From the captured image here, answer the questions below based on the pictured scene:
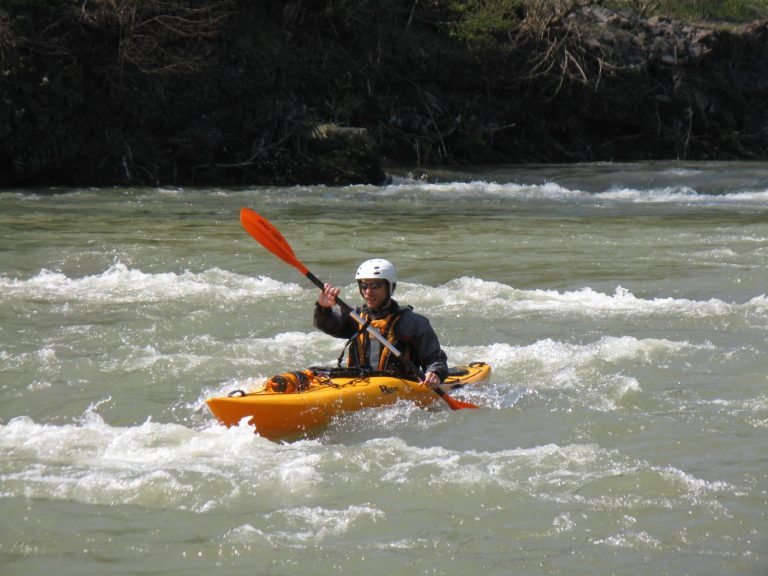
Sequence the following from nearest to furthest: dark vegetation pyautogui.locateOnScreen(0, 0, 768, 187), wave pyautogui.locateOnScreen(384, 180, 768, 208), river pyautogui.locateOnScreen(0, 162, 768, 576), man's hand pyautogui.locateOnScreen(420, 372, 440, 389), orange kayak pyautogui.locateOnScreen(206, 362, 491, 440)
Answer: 1. river pyautogui.locateOnScreen(0, 162, 768, 576)
2. orange kayak pyautogui.locateOnScreen(206, 362, 491, 440)
3. man's hand pyautogui.locateOnScreen(420, 372, 440, 389)
4. wave pyautogui.locateOnScreen(384, 180, 768, 208)
5. dark vegetation pyautogui.locateOnScreen(0, 0, 768, 187)

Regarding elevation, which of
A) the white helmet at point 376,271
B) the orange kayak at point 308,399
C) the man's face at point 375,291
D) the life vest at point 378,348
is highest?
the white helmet at point 376,271

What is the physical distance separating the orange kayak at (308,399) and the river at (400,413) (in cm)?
9

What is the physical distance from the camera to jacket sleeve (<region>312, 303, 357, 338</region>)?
611 cm

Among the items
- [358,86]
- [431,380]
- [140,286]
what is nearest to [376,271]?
[431,380]

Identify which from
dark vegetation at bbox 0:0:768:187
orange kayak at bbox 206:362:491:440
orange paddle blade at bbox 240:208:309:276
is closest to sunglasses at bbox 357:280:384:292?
orange kayak at bbox 206:362:491:440

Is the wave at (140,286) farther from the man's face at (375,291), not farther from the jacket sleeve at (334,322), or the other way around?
the man's face at (375,291)

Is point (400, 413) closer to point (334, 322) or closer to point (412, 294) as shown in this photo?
point (334, 322)

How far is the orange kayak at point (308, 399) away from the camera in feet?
17.8

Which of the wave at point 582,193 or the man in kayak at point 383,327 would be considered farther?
the wave at point 582,193

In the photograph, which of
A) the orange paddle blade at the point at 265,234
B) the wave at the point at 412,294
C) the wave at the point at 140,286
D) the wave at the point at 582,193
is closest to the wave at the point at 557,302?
the wave at the point at 412,294

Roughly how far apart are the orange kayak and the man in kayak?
148 mm

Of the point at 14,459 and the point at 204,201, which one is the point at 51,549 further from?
the point at 204,201

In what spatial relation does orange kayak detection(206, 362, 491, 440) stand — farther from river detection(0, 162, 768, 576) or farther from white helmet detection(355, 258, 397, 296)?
white helmet detection(355, 258, 397, 296)

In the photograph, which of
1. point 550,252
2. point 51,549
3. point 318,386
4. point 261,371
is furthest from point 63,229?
point 51,549
